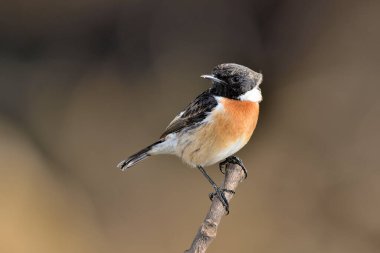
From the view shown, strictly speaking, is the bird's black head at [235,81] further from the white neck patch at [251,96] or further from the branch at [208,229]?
the branch at [208,229]

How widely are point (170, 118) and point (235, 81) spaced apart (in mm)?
4772

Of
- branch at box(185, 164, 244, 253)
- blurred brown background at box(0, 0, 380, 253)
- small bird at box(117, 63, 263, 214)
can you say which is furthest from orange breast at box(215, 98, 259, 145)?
blurred brown background at box(0, 0, 380, 253)

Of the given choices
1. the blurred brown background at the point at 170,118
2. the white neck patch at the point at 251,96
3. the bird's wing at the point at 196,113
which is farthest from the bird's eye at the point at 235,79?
the blurred brown background at the point at 170,118

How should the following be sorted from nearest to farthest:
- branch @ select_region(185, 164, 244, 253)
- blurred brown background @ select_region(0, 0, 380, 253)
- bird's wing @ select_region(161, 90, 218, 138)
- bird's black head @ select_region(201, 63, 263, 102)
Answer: branch @ select_region(185, 164, 244, 253) → bird's black head @ select_region(201, 63, 263, 102) → bird's wing @ select_region(161, 90, 218, 138) → blurred brown background @ select_region(0, 0, 380, 253)

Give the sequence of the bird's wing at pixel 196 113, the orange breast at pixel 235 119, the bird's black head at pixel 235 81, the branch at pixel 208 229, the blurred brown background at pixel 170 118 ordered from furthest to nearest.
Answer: the blurred brown background at pixel 170 118 → the bird's wing at pixel 196 113 → the orange breast at pixel 235 119 → the bird's black head at pixel 235 81 → the branch at pixel 208 229

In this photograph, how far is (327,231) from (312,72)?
223cm

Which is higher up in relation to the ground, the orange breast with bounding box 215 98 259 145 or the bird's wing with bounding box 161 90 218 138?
the bird's wing with bounding box 161 90 218 138

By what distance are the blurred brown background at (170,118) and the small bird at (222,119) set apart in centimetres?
333

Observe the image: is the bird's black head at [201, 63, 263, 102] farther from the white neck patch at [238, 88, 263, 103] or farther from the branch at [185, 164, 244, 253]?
the branch at [185, 164, 244, 253]

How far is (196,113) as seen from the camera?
472 cm

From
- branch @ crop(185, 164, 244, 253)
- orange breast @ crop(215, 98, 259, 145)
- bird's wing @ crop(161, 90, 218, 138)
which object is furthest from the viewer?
bird's wing @ crop(161, 90, 218, 138)

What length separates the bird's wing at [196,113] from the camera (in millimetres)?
4609

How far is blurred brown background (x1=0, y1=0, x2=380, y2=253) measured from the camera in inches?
320

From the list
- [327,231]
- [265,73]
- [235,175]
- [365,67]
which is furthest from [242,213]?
[235,175]
